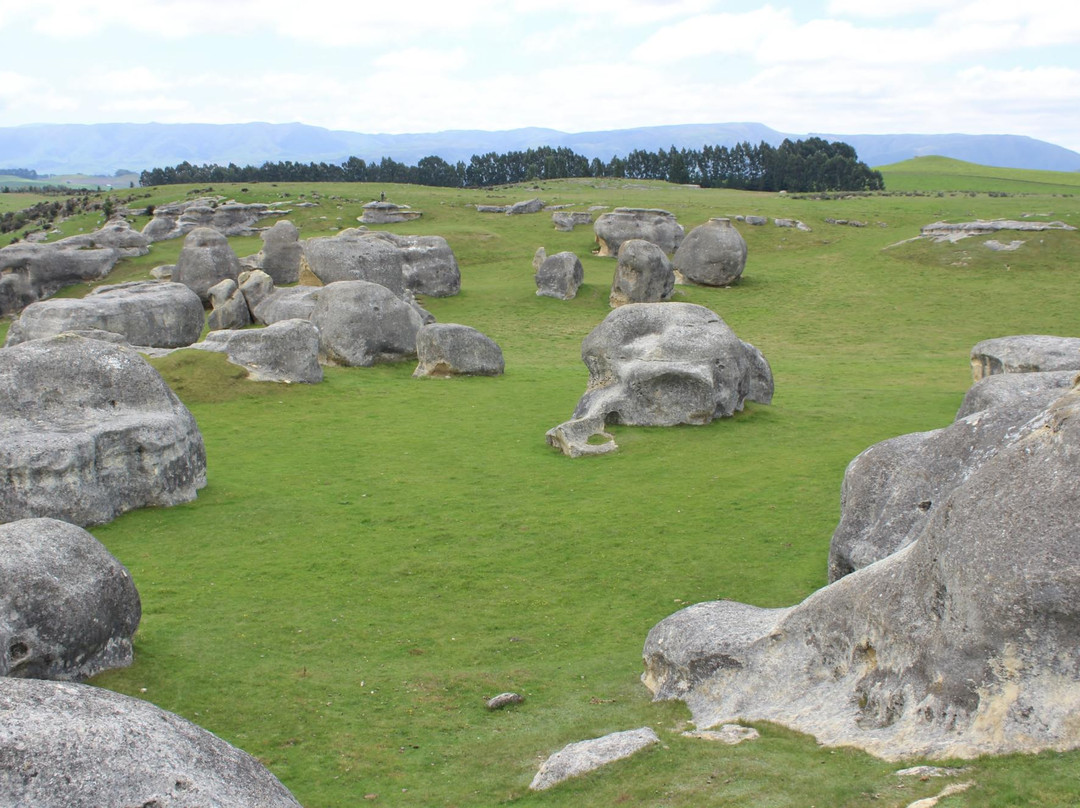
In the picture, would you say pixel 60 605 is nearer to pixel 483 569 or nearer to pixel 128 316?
pixel 483 569

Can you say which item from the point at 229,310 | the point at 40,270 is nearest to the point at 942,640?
the point at 229,310

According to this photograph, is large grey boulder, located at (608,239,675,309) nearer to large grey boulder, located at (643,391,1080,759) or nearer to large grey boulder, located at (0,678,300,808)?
large grey boulder, located at (643,391,1080,759)

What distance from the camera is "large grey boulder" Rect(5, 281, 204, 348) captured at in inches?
1369

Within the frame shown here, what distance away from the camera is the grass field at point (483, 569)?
9.36m

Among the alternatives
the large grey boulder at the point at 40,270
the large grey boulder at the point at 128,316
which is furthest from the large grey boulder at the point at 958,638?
the large grey boulder at the point at 40,270

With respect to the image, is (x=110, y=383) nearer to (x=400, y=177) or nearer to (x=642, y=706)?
(x=642, y=706)

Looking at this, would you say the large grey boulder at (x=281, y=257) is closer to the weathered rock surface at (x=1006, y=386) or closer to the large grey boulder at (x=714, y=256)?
the large grey boulder at (x=714, y=256)

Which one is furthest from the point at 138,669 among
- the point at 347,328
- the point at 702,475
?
the point at 347,328

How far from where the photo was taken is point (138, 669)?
12.3 meters

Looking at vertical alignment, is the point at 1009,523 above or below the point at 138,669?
above

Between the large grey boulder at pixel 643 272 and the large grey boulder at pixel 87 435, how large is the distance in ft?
96.1

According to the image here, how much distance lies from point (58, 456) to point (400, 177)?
370 feet

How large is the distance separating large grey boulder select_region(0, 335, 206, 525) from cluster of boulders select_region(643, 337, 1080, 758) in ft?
36.9

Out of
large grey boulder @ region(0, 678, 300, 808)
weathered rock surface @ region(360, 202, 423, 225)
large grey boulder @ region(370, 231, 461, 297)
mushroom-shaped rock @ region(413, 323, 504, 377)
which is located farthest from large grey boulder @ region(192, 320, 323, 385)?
weathered rock surface @ region(360, 202, 423, 225)
